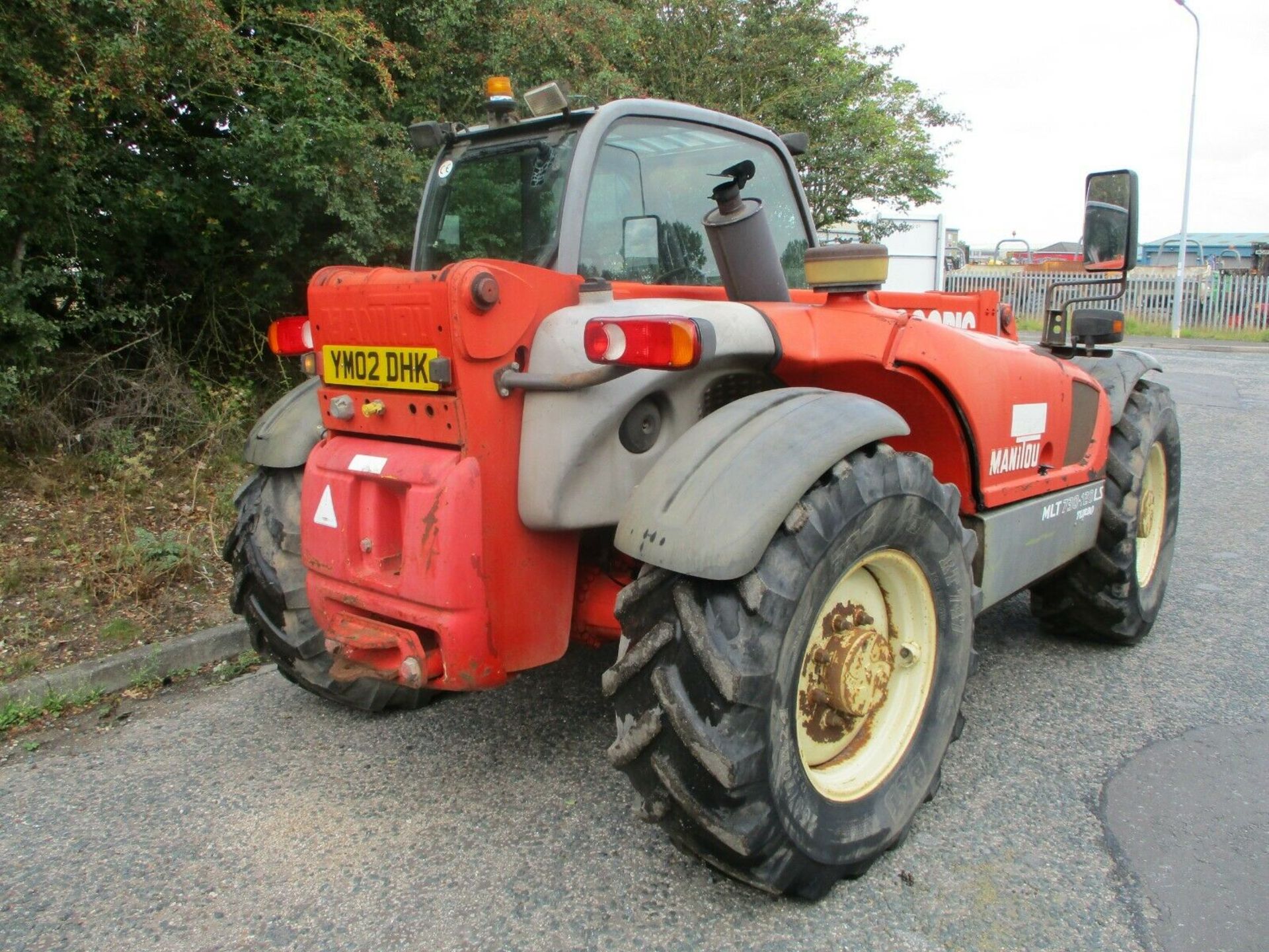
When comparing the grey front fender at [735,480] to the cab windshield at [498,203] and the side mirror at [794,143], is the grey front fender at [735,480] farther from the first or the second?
the side mirror at [794,143]

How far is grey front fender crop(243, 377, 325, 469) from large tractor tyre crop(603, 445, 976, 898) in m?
1.47

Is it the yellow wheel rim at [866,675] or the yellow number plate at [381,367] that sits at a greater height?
the yellow number plate at [381,367]

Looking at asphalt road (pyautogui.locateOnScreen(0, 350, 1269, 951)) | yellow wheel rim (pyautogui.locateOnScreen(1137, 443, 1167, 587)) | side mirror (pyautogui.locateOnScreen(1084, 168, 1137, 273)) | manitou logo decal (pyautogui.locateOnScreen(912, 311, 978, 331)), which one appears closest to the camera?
asphalt road (pyautogui.locateOnScreen(0, 350, 1269, 951))

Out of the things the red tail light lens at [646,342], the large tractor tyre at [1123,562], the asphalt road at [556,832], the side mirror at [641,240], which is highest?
the side mirror at [641,240]

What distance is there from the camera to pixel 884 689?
269 centimetres

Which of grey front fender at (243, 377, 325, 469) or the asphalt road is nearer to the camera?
the asphalt road

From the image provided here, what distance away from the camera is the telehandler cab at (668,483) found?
224 centimetres

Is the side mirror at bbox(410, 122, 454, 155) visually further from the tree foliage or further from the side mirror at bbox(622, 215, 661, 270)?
the tree foliage

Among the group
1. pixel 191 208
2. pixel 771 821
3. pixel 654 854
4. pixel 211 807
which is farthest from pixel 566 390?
pixel 191 208

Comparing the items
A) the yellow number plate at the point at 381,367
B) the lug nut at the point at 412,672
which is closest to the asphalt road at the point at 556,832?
the lug nut at the point at 412,672

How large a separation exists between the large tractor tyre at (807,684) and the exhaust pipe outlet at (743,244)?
0.68 metres

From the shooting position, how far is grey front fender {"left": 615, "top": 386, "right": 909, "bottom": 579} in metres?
2.19

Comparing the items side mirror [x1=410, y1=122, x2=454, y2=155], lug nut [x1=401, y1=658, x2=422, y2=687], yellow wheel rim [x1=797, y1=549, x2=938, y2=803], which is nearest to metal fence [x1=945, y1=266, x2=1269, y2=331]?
side mirror [x1=410, y1=122, x2=454, y2=155]

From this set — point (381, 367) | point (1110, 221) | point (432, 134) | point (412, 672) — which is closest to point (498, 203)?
point (432, 134)
